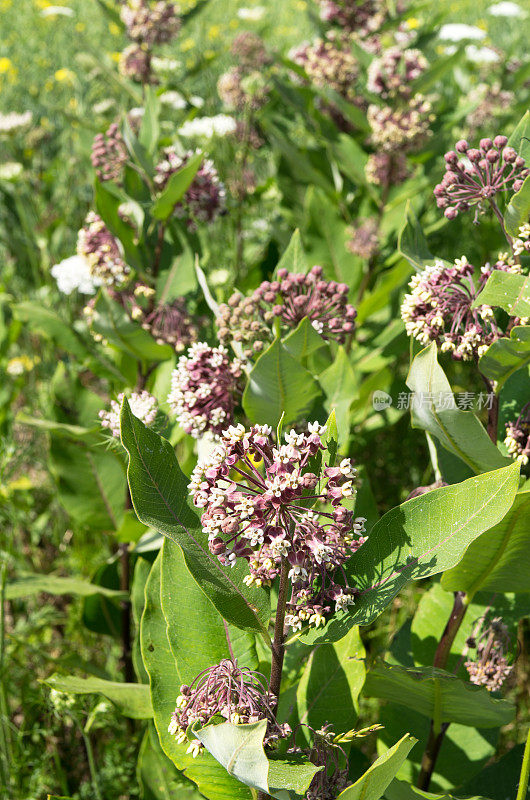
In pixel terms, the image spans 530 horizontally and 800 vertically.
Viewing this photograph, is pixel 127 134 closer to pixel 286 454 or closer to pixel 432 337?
pixel 432 337

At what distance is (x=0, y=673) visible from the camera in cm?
193

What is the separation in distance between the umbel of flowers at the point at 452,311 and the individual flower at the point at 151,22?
2066mm

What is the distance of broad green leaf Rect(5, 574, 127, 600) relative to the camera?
7.42ft

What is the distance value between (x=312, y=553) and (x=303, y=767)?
1.21 ft

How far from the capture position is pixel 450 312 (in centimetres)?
150

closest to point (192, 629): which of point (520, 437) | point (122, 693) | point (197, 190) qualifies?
point (122, 693)

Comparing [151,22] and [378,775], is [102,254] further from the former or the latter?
[378,775]

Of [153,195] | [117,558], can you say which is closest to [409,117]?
[153,195]

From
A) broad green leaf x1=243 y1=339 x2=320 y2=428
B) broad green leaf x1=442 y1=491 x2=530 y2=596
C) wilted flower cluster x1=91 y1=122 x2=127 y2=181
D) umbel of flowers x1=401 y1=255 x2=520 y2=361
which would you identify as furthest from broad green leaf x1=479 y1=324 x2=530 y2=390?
wilted flower cluster x1=91 y1=122 x2=127 y2=181

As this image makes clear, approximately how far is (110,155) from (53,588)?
1427 mm

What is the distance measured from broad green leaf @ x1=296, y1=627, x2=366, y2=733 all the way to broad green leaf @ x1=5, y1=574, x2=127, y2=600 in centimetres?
87

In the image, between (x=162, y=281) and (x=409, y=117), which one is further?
(x=409, y=117)

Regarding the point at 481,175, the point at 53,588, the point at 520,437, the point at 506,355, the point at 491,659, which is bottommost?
the point at 53,588

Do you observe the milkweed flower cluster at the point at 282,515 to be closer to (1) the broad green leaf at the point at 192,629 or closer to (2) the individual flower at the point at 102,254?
(1) the broad green leaf at the point at 192,629
